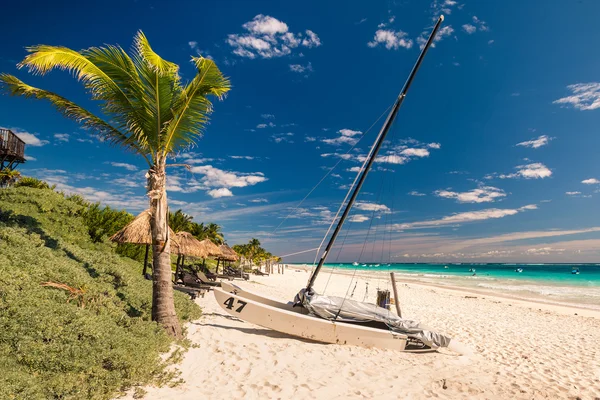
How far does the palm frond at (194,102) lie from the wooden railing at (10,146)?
1495cm

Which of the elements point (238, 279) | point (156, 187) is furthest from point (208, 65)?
point (238, 279)

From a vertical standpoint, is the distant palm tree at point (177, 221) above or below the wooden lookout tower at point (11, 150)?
below

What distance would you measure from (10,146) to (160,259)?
53.2 ft

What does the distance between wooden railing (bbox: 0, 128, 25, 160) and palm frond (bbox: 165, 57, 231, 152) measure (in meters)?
15.0

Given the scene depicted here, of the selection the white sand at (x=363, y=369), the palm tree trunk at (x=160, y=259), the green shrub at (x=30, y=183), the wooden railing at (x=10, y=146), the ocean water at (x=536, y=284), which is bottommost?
the ocean water at (x=536, y=284)

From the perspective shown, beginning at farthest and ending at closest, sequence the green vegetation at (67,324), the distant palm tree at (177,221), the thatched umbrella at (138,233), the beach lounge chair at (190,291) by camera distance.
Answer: the distant palm tree at (177,221) → the thatched umbrella at (138,233) → the beach lounge chair at (190,291) → the green vegetation at (67,324)

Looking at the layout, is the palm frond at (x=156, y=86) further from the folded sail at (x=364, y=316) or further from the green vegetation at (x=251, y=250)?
the green vegetation at (x=251, y=250)

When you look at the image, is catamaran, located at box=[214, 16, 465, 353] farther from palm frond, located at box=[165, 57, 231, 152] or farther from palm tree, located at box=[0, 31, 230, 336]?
palm frond, located at box=[165, 57, 231, 152]

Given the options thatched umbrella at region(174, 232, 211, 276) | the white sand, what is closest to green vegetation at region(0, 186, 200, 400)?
the white sand

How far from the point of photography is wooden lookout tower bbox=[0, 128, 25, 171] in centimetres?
1664

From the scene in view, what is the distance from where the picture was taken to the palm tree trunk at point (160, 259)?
7.01 meters

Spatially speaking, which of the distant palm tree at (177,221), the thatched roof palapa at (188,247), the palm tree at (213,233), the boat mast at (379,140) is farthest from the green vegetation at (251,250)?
the boat mast at (379,140)

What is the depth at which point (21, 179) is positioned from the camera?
17.3 metres

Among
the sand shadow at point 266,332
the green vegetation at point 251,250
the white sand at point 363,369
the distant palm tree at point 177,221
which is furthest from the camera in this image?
the green vegetation at point 251,250
